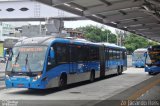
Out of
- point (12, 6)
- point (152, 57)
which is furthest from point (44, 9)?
point (152, 57)

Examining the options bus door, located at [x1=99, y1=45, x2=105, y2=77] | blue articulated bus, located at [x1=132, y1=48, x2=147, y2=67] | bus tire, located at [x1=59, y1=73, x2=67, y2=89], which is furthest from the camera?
blue articulated bus, located at [x1=132, y1=48, x2=147, y2=67]

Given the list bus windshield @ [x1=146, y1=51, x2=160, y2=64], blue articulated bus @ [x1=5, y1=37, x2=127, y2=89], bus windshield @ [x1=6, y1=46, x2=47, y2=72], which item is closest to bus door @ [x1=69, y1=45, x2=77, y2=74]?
blue articulated bus @ [x1=5, y1=37, x2=127, y2=89]

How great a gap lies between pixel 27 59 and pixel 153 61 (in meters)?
19.4

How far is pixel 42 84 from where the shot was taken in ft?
54.7

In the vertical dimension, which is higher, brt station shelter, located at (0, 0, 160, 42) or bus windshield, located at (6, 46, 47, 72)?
brt station shelter, located at (0, 0, 160, 42)

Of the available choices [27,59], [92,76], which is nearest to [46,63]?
[27,59]

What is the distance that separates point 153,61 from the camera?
3441 cm

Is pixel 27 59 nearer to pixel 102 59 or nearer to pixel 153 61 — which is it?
pixel 102 59

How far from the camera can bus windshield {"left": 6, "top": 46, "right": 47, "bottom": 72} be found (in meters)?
17.0

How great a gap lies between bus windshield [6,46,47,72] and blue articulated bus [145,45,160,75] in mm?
18484

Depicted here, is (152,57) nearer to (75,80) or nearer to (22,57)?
(75,80)

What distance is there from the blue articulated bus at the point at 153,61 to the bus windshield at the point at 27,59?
18.5m

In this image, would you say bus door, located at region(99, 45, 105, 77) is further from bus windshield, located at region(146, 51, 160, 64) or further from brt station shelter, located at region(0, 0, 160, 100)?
bus windshield, located at region(146, 51, 160, 64)

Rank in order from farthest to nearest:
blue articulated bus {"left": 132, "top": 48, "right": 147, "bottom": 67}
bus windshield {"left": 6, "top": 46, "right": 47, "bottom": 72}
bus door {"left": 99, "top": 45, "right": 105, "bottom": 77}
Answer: blue articulated bus {"left": 132, "top": 48, "right": 147, "bottom": 67} < bus door {"left": 99, "top": 45, "right": 105, "bottom": 77} < bus windshield {"left": 6, "top": 46, "right": 47, "bottom": 72}
